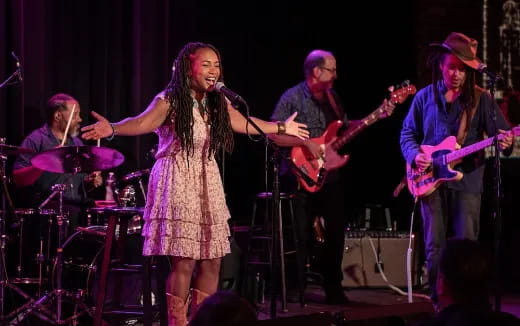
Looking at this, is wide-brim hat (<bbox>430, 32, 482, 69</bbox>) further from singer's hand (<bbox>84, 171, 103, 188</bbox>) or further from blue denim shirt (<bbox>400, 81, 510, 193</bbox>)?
singer's hand (<bbox>84, 171, 103, 188</bbox>)

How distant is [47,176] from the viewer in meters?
6.36

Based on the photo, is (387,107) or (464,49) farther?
(387,107)

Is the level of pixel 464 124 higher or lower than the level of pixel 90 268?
higher

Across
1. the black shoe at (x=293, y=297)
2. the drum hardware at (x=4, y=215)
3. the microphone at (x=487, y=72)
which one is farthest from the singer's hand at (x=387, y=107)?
the drum hardware at (x=4, y=215)

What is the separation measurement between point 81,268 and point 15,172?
95 cm

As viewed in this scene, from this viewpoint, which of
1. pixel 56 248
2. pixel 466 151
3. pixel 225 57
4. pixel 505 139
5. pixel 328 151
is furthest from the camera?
pixel 225 57

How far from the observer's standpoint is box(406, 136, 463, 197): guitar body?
5.82m

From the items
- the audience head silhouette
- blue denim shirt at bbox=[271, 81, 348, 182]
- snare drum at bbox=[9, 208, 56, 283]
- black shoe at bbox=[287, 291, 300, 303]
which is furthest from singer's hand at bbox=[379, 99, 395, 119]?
the audience head silhouette

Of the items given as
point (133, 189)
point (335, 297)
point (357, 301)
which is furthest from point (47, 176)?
point (357, 301)

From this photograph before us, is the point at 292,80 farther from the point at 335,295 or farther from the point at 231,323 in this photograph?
the point at 231,323

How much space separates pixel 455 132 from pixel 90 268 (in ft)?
10.0

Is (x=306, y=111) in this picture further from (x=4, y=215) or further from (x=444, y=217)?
(x=4, y=215)

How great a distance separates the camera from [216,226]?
4.49 m

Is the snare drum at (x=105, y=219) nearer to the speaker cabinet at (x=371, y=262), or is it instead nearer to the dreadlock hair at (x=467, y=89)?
the dreadlock hair at (x=467, y=89)
